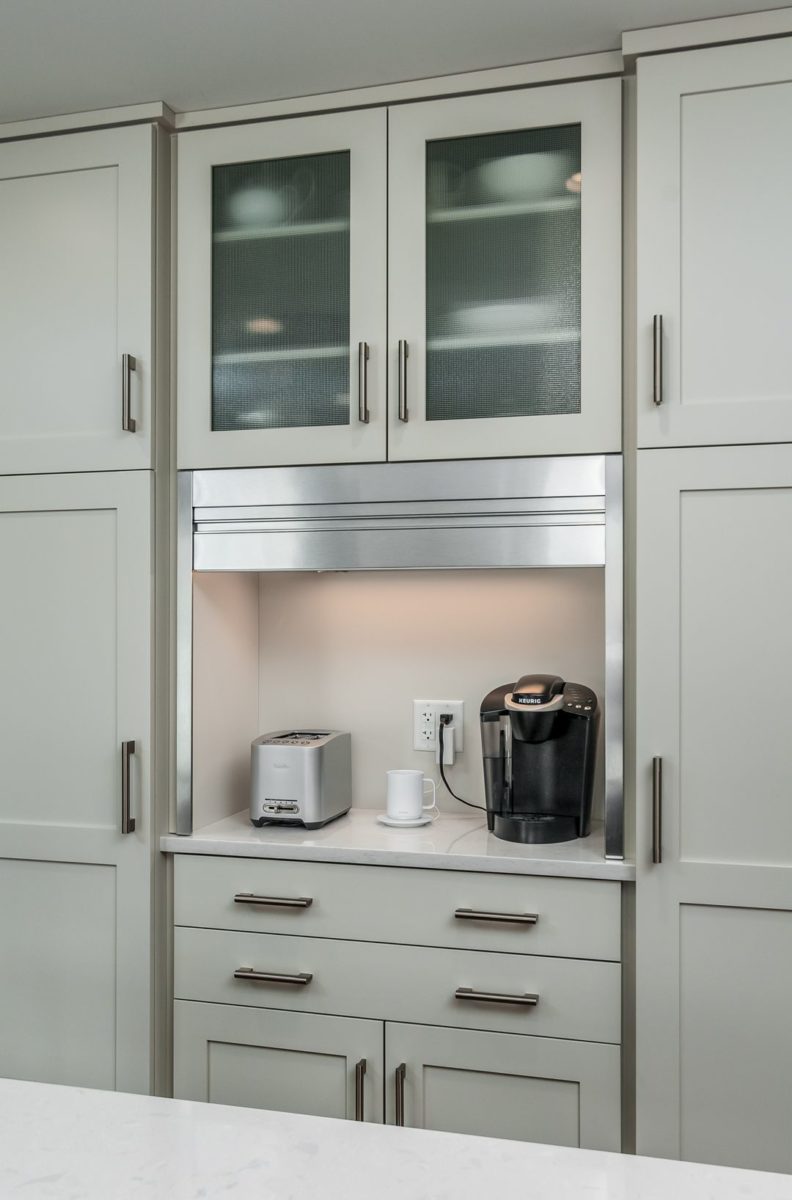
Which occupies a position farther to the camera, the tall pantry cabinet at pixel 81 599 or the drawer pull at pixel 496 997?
the tall pantry cabinet at pixel 81 599

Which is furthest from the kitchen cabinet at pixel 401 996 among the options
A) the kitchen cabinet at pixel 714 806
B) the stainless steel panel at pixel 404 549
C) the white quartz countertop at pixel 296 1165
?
the white quartz countertop at pixel 296 1165

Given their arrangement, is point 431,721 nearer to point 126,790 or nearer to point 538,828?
point 538,828

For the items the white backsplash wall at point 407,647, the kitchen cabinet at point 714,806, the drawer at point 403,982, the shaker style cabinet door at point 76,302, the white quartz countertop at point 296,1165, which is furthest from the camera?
the white backsplash wall at point 407,647

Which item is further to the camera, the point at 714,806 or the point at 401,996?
the point at 401,996

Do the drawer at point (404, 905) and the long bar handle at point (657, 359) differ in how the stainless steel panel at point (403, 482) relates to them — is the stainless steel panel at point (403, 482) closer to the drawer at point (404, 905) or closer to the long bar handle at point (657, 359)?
the long bar handle at point (657, 359)

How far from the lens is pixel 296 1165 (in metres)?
0.76

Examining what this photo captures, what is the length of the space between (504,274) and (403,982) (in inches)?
57.1

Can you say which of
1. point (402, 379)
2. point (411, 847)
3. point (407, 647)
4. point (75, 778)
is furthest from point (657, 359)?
point (75, 778)

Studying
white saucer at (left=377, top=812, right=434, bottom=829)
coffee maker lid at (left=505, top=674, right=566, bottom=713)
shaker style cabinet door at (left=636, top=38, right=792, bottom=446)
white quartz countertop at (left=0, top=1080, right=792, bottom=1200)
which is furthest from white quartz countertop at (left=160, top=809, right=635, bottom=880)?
white quartz countertop at (left=0, top=1080, right=792, bottom=1200)

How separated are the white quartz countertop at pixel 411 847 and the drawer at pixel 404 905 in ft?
0.07

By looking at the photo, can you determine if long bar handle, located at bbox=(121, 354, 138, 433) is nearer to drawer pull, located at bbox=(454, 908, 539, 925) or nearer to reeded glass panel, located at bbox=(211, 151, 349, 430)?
reeded glass panel, located at bbox=(211, 151, 349, 430)

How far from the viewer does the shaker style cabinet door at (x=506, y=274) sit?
6.21ft

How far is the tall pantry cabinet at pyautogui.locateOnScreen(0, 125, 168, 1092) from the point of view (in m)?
2.06

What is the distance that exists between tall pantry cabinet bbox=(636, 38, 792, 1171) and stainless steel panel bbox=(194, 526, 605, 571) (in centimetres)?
17
